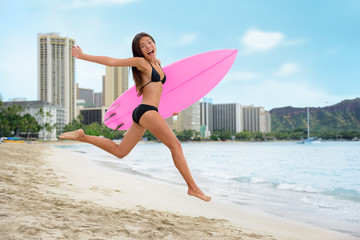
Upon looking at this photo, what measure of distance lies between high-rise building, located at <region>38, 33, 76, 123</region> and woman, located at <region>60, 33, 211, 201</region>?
12811 cm

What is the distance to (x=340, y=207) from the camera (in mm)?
8188

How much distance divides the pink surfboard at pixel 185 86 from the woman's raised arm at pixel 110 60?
2.37 ft

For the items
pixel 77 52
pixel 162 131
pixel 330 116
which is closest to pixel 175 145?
pixel 162 131

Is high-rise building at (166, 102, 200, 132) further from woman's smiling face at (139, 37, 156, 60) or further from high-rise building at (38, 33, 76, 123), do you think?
woman's smiling face at (139, 37, 156, 60)

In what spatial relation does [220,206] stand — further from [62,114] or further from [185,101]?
[62,114]

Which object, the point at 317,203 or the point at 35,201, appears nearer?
the point at 35,201

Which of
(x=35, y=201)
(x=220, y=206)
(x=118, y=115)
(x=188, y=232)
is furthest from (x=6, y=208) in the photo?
→ (x=220, y=206)

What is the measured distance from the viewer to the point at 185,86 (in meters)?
3.74

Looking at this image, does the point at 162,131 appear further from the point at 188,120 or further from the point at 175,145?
the point at 188,120

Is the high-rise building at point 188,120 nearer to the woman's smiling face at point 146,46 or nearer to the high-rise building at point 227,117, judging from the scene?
the high-rise building at point 227,117

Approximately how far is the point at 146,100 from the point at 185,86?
3.01ft

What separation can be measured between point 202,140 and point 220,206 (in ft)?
379

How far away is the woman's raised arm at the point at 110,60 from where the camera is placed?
2.77 meters

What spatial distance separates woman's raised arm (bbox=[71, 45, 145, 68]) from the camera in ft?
9.10
